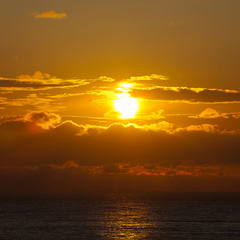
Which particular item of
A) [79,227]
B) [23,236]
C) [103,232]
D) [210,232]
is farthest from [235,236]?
[23,236]

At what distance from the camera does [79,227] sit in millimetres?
135625

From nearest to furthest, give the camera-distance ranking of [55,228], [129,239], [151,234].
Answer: [129,239] < [151,234] < [55,228]

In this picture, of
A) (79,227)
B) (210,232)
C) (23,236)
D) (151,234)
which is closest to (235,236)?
(210,232)

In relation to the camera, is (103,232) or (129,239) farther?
(103,232)

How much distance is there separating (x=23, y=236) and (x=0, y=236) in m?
6.44

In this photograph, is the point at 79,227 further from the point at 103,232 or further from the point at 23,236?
the point at 23,236

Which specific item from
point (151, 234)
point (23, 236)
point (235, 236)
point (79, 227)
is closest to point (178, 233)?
point (151, 234)

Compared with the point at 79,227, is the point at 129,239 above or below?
below

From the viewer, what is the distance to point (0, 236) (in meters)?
111

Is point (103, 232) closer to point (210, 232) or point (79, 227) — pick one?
point (79, 227)

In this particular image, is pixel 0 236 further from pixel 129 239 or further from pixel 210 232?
pixel 210 232

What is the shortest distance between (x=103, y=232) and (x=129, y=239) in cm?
1721

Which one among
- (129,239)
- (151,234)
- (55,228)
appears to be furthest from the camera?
(55,228)

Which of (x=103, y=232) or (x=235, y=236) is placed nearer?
(x=235, y=236)
